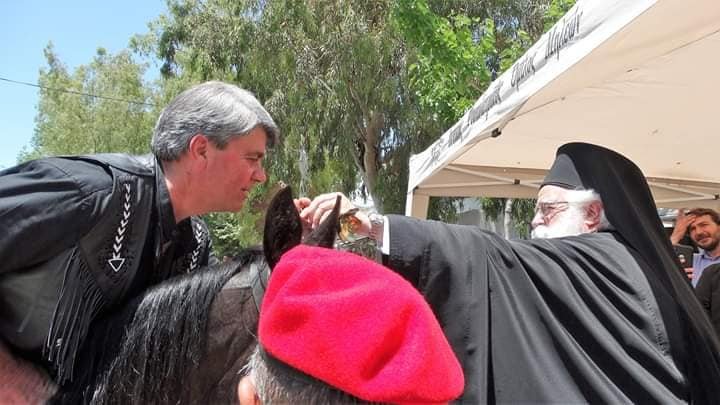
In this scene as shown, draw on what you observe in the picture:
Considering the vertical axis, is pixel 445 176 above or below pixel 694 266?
above

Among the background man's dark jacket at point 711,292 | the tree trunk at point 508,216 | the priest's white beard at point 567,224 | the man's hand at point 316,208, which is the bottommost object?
the tree trunk at point 508,216

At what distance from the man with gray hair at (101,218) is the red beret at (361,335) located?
2.54 ft

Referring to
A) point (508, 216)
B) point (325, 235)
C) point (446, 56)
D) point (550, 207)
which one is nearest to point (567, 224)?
point (550, 207)

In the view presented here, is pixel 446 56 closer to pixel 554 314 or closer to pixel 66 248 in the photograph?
pixel 554 314

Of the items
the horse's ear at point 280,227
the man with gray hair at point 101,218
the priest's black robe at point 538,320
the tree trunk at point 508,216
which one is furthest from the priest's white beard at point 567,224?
the tree trunk at point 508,216

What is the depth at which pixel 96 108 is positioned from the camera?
90.5 feet

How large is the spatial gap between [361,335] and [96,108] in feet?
96.8

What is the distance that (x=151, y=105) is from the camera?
90.5ft

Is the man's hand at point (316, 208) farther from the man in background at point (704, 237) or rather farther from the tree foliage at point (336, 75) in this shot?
the tree foliage at point (336, 75)

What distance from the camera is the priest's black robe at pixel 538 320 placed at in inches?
78.0

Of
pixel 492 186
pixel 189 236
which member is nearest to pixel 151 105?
pixel 492 186

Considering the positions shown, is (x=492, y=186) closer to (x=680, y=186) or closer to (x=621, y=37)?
(x=680, y=186)

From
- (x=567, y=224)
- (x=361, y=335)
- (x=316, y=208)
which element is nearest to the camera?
(x=361, y=335)

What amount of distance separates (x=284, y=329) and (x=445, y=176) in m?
5.16
